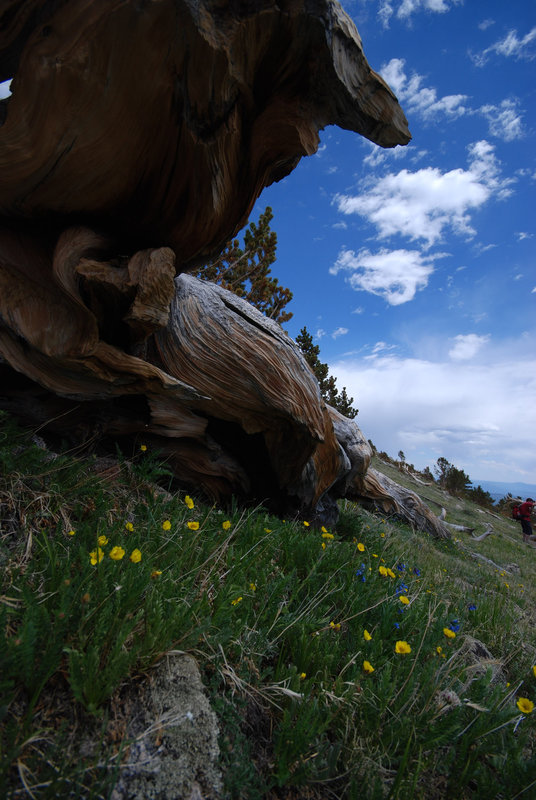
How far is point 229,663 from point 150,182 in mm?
3285

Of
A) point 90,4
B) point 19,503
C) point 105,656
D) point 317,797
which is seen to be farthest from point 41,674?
point 90,4

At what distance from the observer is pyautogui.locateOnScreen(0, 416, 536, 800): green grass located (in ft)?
4.58

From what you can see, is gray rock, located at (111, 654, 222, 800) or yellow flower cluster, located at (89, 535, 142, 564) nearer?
gray rock, located at (111, 654, 222, 800)

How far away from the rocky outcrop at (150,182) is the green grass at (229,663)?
893mm

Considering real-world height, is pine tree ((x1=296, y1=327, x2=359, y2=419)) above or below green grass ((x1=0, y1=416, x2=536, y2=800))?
above

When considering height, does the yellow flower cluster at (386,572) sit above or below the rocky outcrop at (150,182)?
below

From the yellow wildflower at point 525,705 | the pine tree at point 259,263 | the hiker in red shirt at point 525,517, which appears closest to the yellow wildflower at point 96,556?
the yellow wildflower at point 525,705

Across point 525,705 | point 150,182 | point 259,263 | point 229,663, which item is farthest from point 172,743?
point 259,263

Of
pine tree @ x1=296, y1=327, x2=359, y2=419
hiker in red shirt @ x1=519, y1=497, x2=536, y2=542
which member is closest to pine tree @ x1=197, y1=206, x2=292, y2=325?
pine tree @ x1=296, y1=327, x2=359, y2=419

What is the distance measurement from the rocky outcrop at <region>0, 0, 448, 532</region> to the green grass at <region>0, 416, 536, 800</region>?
89 cm

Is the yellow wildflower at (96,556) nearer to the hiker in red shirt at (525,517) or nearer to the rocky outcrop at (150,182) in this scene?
the rocky outcrop at (150,182)

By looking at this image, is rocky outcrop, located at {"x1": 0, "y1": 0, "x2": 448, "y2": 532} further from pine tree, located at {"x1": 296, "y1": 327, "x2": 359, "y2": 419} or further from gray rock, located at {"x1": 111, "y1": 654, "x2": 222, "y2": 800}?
pine tree, located at {"x1": 296, "y1": 327, "x2": 359, "y2": 419}

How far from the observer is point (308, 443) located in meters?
4.32

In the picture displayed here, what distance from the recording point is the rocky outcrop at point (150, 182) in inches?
86.7
